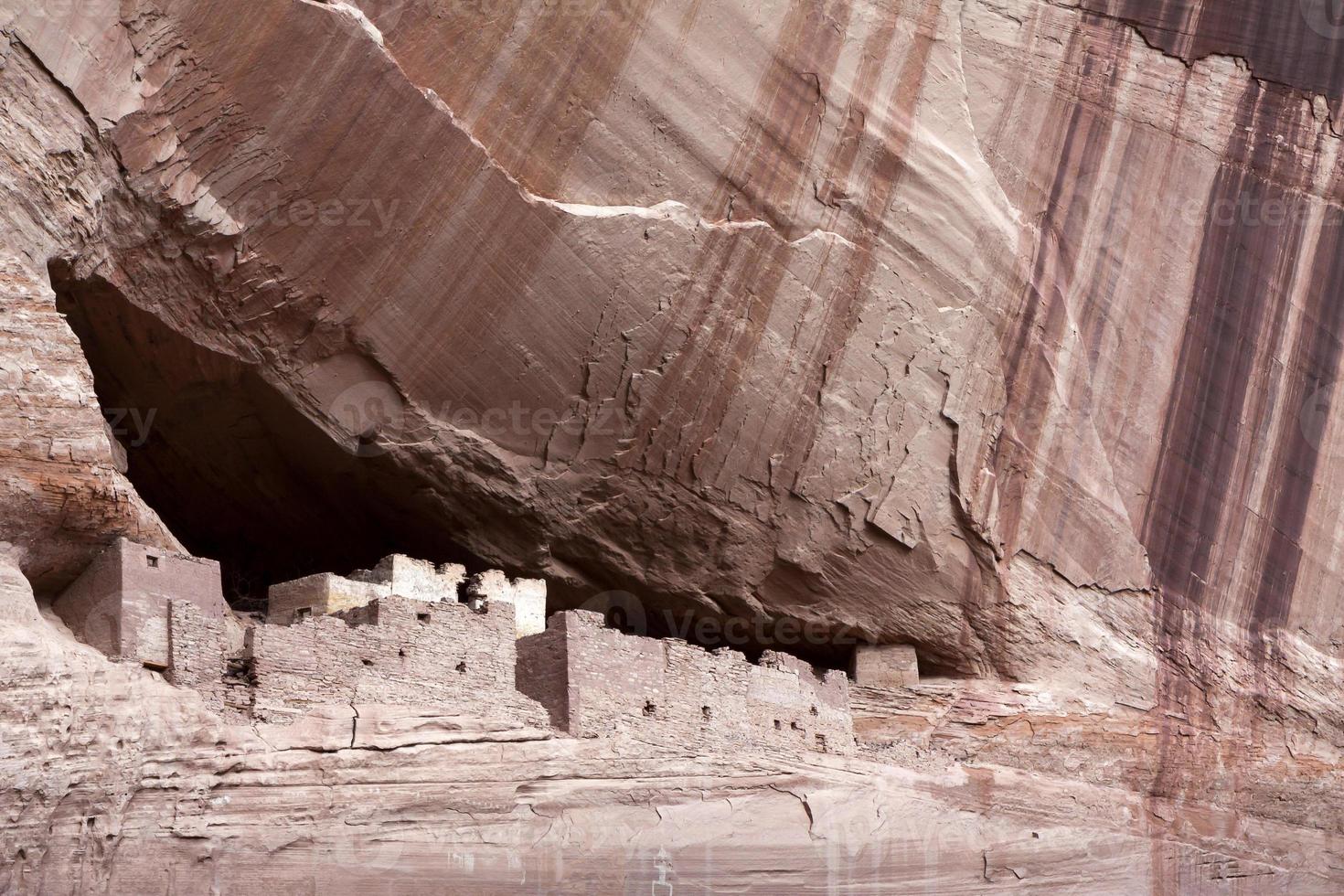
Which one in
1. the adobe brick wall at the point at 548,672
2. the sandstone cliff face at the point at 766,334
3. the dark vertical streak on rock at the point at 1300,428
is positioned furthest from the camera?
the dark vertical streak on rock at the point at 1300,428

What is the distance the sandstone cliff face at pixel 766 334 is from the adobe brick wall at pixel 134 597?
0.99 ft

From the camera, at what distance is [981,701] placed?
21.6 metres

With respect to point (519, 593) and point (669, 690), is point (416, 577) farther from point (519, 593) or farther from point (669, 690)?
point (669, 690)

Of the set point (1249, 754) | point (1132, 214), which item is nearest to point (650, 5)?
point (1132, 214)

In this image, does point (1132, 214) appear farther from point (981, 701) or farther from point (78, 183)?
point (78, 183)

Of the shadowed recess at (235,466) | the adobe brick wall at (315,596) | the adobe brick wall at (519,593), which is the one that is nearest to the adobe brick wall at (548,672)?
the adobe brick wall at (519,593)

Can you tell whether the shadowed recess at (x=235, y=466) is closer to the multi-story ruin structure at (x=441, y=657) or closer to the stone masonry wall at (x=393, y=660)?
the multi-story ruin structure at (x=441, y=657)

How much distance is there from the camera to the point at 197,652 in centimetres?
1459

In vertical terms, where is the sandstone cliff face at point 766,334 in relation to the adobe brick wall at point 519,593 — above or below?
above

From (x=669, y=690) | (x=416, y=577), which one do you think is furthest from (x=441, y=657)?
(x=669, y=690)

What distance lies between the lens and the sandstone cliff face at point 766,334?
1628 centimetres

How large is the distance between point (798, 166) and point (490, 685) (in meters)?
6.79

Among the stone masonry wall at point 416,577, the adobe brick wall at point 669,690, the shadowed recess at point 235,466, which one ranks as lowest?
the adobe brick wall at point 669,690

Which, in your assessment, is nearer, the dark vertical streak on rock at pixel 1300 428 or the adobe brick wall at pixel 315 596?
the adobe brick wall at pixel 315 596
